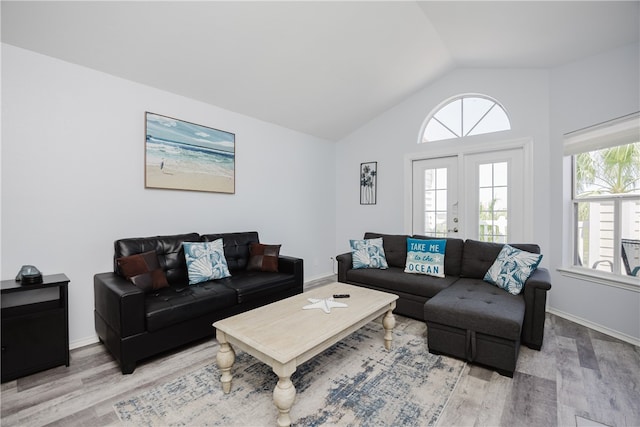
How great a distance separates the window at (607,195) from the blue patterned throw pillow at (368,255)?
7.11 feet

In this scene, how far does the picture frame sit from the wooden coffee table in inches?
107

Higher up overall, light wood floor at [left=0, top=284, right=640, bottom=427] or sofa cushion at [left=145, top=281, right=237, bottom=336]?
sofa cushion at [left=145, top=281, right=237, bottom=336]

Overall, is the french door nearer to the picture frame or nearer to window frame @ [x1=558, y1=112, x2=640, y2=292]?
window frame @ [x1=558, y1=112, x2=640, y2=292]

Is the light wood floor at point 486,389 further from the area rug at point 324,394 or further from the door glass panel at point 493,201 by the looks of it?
the door glass panel at point 493,201

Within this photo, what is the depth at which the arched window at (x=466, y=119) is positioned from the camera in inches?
153

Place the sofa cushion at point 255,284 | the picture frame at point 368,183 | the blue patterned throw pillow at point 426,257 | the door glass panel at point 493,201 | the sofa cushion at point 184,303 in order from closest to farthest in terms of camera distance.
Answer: the sofa cushion at point 184,303 < the sofa cushion at point 255,284 < the blue patterned throw pillow at point 426,257 < the door glass panel at point 493,201 < the picture frame at point 368,183

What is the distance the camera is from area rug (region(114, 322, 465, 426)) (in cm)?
164

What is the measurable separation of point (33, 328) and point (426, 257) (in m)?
3.62

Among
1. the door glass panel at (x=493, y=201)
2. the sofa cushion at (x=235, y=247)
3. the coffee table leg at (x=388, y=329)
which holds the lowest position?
the coffee table leg at (x=388, y=329)

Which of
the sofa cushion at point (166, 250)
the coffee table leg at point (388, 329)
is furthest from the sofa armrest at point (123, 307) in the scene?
the coffee table leg at point (388, 329)

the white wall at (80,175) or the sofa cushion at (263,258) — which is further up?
the white wall at (80,175)

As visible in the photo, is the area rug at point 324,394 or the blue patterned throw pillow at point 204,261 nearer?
the area rug at point 324,394

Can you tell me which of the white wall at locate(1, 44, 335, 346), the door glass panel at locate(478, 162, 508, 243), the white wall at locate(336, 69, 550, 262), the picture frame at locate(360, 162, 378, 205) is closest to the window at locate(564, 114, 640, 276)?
the white wall at locate(336, 69, 550, 262)

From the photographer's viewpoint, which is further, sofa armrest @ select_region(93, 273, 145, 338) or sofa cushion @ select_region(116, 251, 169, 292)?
sofa cushion @ select_region(116, 251, 169, 292)
